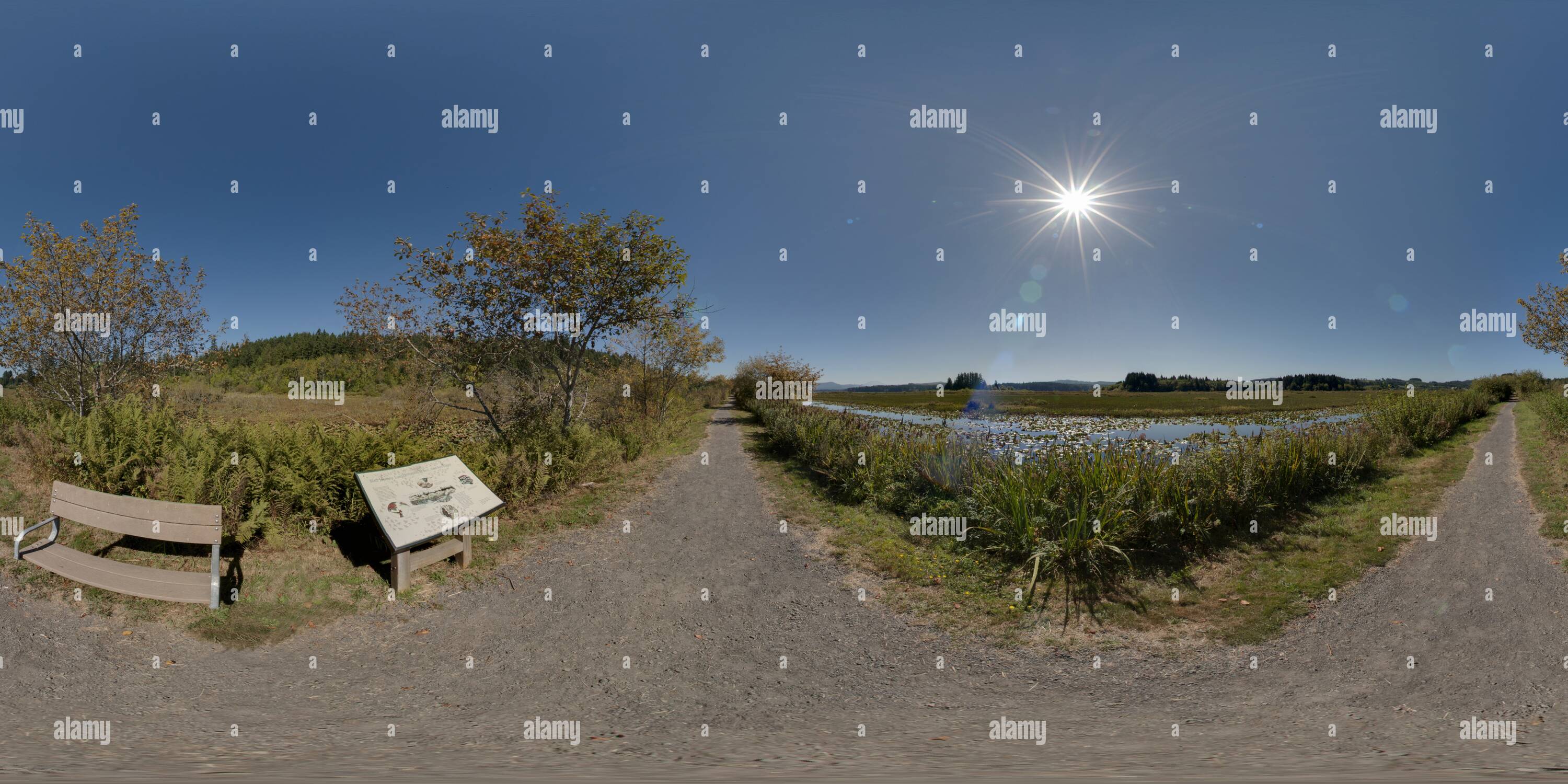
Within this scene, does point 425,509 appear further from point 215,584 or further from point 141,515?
point 141,515

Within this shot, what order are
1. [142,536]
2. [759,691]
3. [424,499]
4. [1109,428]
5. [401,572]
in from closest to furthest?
[759,691]
[142,536]
[401,572]
[424,499]
[1109,428]

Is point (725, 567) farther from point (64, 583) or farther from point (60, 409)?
point (60, 409)

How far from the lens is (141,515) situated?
519 centimetres

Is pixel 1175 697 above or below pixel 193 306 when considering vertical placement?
below

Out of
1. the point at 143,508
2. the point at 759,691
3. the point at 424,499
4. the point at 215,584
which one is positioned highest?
the point at 143,508

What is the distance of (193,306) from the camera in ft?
40.4

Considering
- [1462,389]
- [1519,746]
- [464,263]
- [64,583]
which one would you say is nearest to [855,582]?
[1519,746]

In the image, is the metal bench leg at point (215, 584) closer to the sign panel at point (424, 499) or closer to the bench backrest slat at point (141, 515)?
the bench backrest slat at point (141, 515)

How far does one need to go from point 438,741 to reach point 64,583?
16.6 feet

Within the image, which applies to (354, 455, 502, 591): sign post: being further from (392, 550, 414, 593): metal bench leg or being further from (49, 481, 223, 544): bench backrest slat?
(49, 481, 223, 544): bench backrest slat

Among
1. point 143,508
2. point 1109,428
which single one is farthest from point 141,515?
point 1109,428

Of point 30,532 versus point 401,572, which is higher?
point 30,532

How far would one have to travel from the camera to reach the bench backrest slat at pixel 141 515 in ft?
16.3

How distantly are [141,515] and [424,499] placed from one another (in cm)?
237
